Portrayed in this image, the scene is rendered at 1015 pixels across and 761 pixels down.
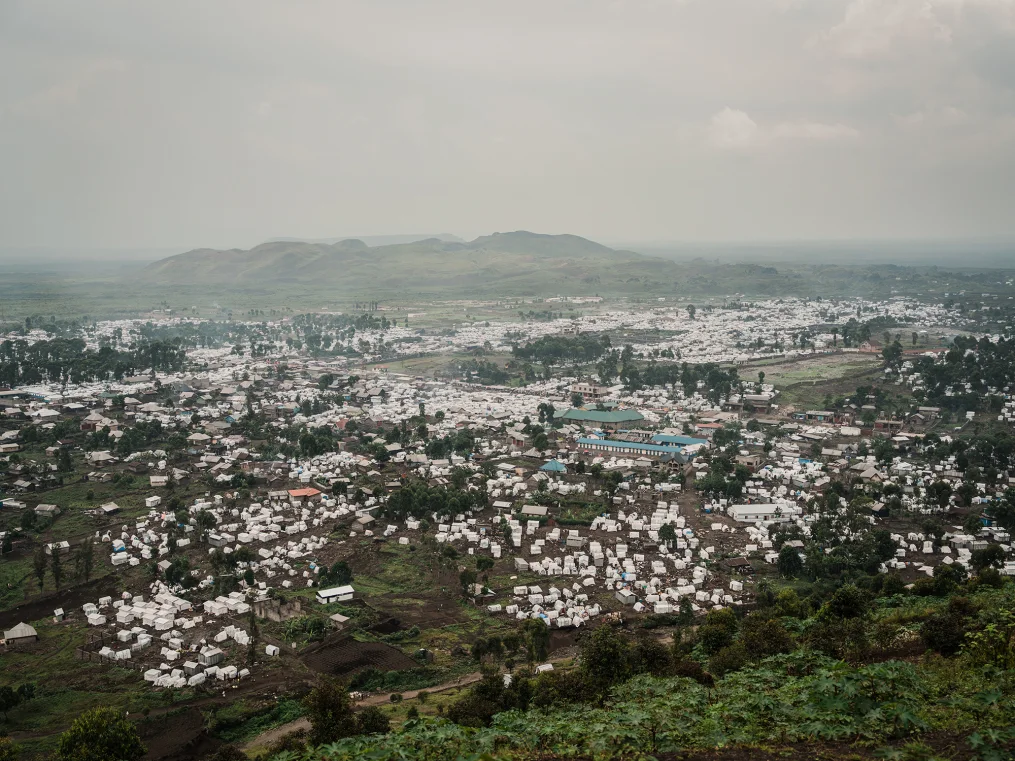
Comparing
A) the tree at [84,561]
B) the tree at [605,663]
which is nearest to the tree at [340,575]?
the tree at [84,561]

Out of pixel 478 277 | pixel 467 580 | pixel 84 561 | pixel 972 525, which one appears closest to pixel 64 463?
pixel 84 561

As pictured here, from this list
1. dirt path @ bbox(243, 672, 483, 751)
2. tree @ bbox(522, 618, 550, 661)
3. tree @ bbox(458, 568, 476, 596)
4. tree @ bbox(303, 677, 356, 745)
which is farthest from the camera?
tree @ bbox(458, 568, 476, 596)

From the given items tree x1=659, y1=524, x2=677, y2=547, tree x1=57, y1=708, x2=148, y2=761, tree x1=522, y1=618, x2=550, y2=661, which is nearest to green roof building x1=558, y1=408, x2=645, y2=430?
tree x1=659, y1=524, x2=677, y2=547

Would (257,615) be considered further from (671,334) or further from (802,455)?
(671,334)

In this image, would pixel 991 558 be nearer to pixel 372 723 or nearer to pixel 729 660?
pixel 729 660

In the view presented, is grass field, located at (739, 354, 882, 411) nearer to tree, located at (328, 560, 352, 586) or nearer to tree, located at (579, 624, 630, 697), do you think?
tree, located at (328, 560, 352, 586)

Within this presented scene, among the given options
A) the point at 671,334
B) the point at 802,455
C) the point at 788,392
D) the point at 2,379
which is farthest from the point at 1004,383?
the point at 2,379
